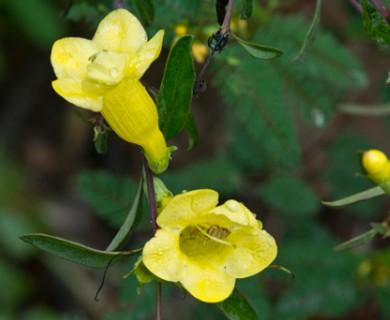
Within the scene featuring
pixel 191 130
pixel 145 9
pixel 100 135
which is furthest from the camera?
pixel 145 9

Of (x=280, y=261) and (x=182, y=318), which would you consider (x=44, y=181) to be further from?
(x=280, y=261)

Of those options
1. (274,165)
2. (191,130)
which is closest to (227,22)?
(191,130)

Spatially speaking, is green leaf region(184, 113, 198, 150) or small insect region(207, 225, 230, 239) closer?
small insect region(207, 225, 230, 239)

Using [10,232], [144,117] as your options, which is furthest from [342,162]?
[144,117]

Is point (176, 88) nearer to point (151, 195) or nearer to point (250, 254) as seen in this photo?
point (151, 195)

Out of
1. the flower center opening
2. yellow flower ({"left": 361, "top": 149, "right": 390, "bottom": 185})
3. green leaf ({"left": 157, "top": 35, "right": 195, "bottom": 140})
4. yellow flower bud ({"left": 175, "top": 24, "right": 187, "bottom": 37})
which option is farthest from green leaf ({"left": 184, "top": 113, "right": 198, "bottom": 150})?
yellow flower bud ({"left": 175, "top": 24, "right": 187, "bottom": 37})

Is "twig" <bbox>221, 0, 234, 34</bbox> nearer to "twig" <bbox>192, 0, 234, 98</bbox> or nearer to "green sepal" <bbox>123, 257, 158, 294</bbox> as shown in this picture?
"twig" <bbox>192, 0, 234, 98</bbox>

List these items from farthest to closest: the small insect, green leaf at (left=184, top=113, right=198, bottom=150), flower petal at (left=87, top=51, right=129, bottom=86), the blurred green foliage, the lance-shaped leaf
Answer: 1. the blurred green foliage
2. green leaf at (left=184, top=113, right=198, bottom=150)
3. the lance-shaped leaf
4. the small insect
5. flower petal at (left=87, top=51, right=129, bottom=86)
